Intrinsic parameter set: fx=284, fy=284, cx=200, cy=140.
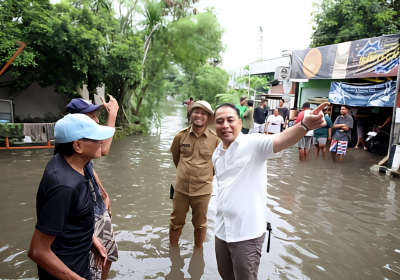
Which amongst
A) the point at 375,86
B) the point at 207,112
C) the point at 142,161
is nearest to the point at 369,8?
the point at 375,86

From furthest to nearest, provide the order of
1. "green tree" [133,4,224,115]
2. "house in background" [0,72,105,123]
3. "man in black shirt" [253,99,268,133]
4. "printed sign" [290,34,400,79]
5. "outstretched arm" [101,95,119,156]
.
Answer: "green tree" [133,4,224,115] < "man in black shirt" [253,99,268,133] < "house in background" [0,72,105,123] < "printed sign" [290,34,400,79] < "outstretched arm" [101,95,119,156]

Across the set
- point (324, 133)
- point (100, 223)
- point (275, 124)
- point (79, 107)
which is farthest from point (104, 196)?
point (275, 124)

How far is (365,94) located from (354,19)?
10.5m

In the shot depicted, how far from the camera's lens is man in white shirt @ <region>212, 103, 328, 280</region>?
2.16 metres

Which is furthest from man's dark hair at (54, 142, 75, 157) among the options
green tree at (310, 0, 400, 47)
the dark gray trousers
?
green tree at (310, 0, 400, 47)

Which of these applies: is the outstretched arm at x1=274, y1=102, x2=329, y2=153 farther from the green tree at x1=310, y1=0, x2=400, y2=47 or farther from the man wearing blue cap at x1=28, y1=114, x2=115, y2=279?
the green tree at x1=310, y1=0, x2=400, y2=47

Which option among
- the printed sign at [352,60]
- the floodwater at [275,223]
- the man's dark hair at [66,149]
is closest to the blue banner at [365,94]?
the printed sign at [352,60]

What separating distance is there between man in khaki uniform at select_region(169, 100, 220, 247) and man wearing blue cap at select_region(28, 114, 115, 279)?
1.78 meters

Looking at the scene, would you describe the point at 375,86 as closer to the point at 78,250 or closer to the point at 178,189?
the point at 178,189

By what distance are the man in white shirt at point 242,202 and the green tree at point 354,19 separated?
67.0ft

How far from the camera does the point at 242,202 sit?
220 centimetres

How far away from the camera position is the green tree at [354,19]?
59.5 feet

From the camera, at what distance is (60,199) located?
152 cm

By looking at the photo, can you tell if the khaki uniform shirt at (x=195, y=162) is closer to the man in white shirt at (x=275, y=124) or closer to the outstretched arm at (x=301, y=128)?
the outstretched arm at (x=301, y=128)
